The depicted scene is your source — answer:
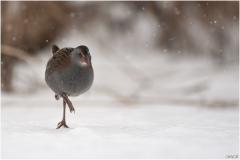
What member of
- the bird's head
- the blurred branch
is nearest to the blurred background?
the blurred branch

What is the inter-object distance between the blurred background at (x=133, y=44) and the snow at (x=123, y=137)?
6.10 feet

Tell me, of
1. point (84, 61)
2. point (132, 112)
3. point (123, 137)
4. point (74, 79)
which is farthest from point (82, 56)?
point (132, 112)

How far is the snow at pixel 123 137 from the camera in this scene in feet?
8.41

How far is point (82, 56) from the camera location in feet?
10.3

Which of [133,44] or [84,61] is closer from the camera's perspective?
[84,61]

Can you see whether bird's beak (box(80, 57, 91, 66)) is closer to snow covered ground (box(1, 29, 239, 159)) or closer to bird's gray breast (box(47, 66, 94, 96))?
bird's gray breast (box(47, 66, 94, 96))

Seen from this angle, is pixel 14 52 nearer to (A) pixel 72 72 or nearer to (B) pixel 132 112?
(B) pixel 132 112

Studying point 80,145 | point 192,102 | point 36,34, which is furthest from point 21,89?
point 80,145

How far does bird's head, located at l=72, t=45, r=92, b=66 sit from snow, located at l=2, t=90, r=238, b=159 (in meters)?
0.43

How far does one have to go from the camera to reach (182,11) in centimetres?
686

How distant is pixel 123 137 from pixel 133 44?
472 cm

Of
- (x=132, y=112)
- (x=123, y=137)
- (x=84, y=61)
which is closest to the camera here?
(x=123, y=137)

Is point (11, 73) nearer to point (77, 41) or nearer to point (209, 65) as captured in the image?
point (77, 41)

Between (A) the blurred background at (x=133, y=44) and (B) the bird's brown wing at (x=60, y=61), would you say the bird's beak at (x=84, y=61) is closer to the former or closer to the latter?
(B) the bird's brown wing at (x=60, y=61)
